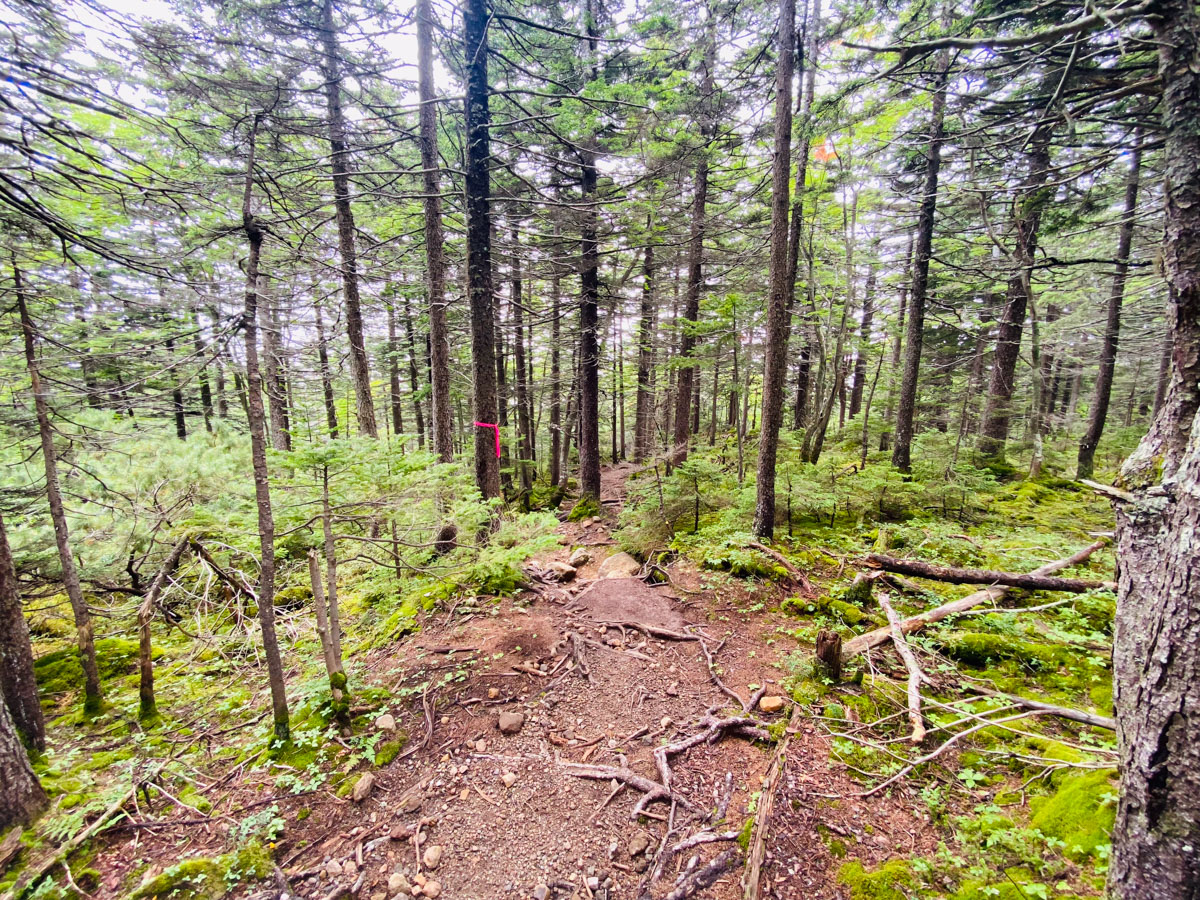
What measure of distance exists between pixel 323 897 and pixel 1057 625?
731 cm

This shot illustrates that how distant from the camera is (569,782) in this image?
145 inches

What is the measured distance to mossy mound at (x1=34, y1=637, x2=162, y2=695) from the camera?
5.67 metres

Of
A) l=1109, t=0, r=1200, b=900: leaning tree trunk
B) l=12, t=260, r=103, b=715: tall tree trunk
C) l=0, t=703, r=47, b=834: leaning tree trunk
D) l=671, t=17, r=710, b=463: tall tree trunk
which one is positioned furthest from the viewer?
l=671, t=17, r=710, b=463: tall tree trunk

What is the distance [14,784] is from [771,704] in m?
6.52

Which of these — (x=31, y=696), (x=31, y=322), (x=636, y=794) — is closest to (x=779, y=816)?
(x=636, y=794)

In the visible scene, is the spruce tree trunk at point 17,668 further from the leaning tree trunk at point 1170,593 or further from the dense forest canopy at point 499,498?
the leaning tree trunk at point 1170,593

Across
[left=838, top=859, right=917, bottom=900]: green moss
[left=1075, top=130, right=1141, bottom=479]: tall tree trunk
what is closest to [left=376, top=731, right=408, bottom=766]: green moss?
[left=838, top=859, right=917, bottom=900]: green moss

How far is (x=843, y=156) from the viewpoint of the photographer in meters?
10.9

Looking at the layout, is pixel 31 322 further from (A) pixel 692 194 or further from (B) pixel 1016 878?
(A) pixel 692 194

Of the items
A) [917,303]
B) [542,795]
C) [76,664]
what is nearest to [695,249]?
[917,303]

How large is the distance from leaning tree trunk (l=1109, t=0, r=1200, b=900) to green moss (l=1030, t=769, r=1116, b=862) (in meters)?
0.92

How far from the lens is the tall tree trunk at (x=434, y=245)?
776 centimetres

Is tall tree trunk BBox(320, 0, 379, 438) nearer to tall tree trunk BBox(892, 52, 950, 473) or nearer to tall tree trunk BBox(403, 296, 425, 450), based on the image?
tall tree trunk BBox(403, 296, 425, 450)

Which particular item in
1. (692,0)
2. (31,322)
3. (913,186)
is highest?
(692,0)
